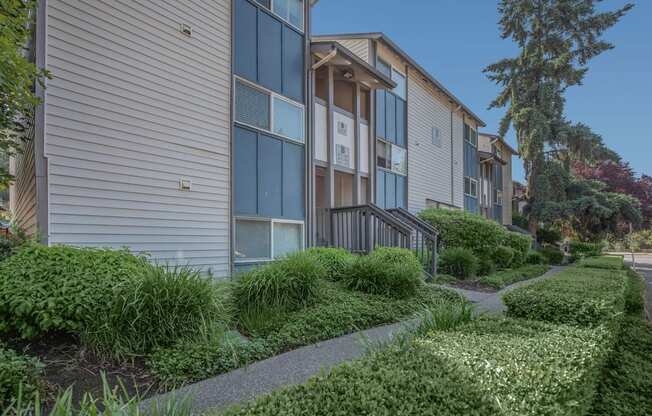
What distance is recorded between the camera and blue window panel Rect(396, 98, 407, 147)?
14.3 m

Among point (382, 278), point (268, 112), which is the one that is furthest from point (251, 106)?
point (382, 278)

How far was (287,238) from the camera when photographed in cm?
934

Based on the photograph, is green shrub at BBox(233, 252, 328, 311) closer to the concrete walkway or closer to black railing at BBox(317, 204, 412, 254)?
the concrete walkway

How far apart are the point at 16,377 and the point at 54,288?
1106 millimetres

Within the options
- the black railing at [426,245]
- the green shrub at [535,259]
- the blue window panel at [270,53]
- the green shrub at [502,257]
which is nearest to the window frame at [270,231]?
the black railing at [426,245]

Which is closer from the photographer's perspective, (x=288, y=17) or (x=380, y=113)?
(x=288, y=17)

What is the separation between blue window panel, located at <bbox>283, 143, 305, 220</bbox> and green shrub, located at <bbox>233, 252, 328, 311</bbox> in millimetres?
3384

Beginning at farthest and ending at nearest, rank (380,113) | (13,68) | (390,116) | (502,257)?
(502,257) → (390,116) → (380,113) → (13,68)

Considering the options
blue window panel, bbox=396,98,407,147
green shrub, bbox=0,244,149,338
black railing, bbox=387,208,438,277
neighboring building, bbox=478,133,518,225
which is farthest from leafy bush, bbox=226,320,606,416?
neighboring building, bbox=478,133,518,225

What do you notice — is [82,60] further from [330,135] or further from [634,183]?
[634,183]

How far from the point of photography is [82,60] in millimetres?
5934

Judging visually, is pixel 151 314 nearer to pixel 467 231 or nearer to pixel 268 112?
pixel 268 112

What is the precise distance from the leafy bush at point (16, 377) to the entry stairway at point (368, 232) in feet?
24.5

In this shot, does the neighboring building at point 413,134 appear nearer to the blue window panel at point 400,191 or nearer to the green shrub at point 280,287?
the blue window panel at point 400,191
